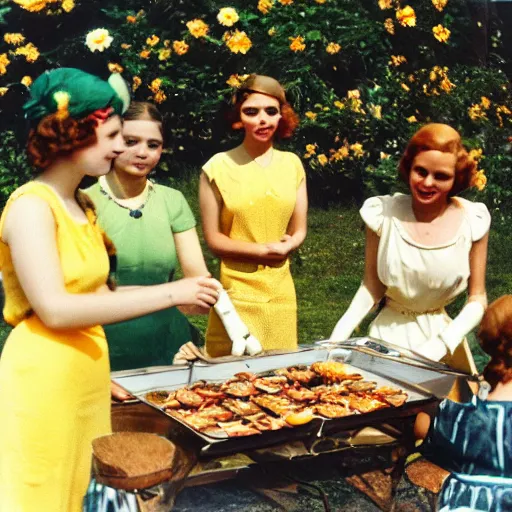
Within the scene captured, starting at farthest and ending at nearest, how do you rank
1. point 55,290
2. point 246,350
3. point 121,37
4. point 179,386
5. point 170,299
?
point 121,37 < point 246,350 < point 179,386 < point 170,299 < point 55,290

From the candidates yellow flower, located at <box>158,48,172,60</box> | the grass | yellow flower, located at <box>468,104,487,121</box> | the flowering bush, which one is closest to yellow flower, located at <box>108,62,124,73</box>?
the flowering bush

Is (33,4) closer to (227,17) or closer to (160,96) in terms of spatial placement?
(160,96)

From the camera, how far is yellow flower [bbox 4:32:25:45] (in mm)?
5805

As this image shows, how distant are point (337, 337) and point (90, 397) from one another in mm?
1138

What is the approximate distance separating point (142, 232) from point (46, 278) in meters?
1.18

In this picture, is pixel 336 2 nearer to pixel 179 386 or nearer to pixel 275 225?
pixel 275 225

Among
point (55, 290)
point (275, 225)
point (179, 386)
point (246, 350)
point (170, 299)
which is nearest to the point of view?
point (55, 290)

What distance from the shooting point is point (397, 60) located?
5816 millimetres

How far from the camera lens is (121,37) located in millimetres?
5801

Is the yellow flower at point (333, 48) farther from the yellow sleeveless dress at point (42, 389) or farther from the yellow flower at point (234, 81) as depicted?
the yellow sleeveless dress at point (42, 389)

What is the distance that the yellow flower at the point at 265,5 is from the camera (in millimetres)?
5715

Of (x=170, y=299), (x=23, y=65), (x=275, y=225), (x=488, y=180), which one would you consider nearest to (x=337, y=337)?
(x=275, y=225)

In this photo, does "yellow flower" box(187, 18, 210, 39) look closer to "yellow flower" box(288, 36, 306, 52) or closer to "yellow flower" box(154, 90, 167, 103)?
"yellow flower" box(154, 90, 167, 103)

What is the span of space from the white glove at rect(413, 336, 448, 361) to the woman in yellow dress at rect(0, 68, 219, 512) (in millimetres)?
1071
